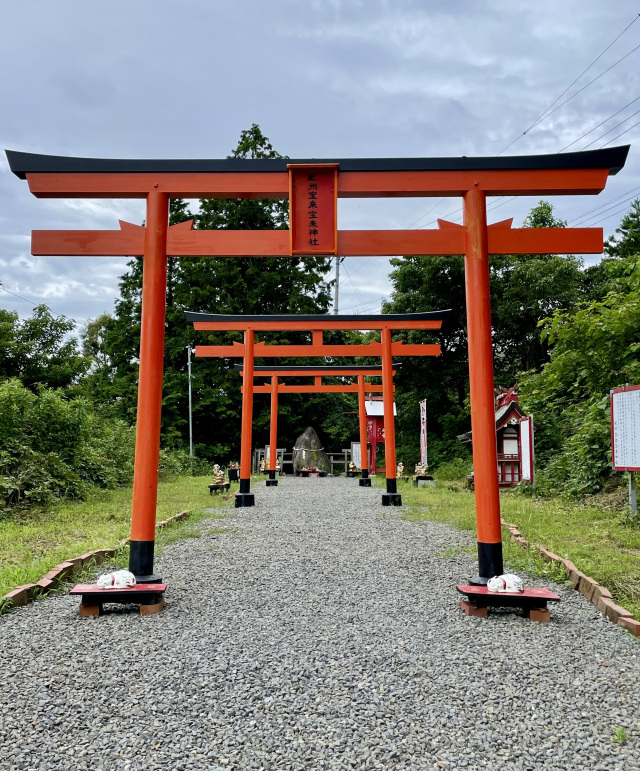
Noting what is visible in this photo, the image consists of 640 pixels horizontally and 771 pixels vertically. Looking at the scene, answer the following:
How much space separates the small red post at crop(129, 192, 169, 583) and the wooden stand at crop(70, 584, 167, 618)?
0.69 feet

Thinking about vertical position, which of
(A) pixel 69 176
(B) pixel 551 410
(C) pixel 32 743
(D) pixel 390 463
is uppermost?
(A) pixel 69 176

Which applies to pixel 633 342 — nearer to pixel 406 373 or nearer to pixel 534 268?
pixel 534 268

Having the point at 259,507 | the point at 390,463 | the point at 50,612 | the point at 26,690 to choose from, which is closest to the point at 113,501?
the point at 259,507

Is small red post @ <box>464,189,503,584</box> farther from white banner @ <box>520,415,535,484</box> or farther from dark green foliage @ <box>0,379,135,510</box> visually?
dark green foliage @ <box>0,379,135,510</box>

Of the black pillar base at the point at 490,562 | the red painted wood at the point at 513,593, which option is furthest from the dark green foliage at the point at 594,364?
the red painted wood at the point at 513,593

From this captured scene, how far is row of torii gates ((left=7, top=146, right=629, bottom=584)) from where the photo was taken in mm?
4582

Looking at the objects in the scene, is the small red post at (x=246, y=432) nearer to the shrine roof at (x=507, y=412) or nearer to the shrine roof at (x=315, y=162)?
the shrine roof at (x=507, y=412)

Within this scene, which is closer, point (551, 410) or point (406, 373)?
point (551, 410)

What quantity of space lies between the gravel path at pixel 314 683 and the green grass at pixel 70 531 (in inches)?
37.6

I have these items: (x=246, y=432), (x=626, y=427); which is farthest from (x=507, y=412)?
(x=626, y=427)

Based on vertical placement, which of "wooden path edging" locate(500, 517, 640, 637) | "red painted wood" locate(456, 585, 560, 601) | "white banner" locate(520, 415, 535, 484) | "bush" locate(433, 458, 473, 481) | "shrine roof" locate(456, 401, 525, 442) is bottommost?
"wooden path edging" locate(500, 517, 640, 637)

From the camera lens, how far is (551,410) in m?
14.0

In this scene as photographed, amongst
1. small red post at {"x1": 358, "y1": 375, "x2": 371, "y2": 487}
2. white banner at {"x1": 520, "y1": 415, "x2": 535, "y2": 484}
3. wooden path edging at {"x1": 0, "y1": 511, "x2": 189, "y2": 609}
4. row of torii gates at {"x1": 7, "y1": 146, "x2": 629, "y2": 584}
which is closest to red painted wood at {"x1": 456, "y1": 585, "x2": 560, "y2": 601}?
row of torii gates at {"x1": 7, "y1": 146, "x2": 629, "y2": 584}

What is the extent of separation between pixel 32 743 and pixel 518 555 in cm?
443
